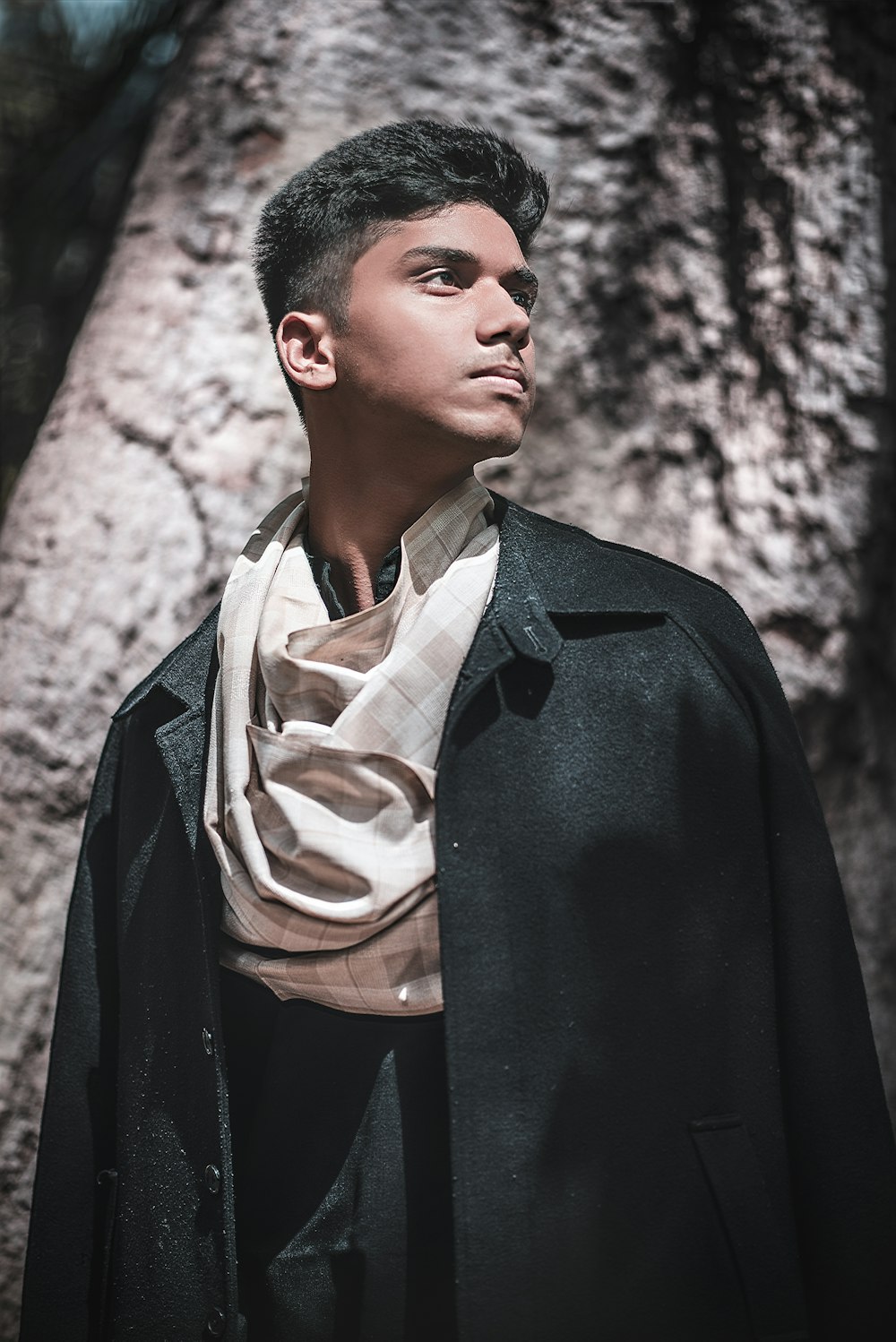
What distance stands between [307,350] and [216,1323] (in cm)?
130

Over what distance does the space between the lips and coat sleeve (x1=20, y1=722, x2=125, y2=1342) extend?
32.3 inches

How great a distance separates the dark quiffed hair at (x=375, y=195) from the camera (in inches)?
59.8

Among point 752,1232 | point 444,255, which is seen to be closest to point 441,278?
point 444,255

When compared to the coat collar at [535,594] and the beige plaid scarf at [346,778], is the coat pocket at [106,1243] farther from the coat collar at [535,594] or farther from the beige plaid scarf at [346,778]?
the coat collar at [535,594]

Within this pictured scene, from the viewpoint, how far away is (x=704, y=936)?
4.67 feet

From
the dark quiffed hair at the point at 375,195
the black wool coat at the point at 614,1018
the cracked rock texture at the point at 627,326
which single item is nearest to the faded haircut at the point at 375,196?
the dark quiffed hair at the point at 375,195

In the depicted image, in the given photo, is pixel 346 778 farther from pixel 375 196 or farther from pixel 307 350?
pixel 375 196

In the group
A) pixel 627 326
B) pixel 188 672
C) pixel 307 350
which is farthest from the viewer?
pixel 627 326

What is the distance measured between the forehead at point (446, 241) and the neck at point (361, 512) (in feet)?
0.86

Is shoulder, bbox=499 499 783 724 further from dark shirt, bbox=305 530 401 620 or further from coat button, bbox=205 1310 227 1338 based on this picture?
coat button, bbox=205 1310 227 1338

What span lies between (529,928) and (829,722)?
1615 mm

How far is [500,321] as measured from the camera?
1465 mm

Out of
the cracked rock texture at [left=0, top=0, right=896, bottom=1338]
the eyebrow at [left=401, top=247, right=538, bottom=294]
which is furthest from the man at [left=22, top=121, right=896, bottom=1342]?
the cracked rock texture at [left=0, top=0, right=896, bottom=1338]

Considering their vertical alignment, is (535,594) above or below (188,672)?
above
